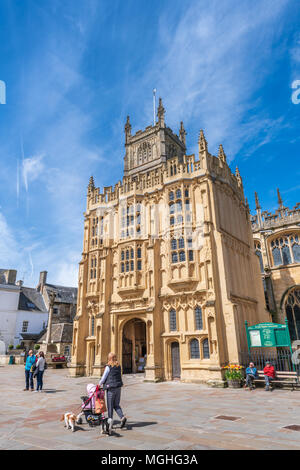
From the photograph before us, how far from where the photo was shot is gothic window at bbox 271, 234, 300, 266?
113 feet

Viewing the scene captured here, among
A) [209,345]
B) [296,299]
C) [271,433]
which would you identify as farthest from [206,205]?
[271,433]

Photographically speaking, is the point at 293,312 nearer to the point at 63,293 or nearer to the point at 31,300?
the point at 63,293

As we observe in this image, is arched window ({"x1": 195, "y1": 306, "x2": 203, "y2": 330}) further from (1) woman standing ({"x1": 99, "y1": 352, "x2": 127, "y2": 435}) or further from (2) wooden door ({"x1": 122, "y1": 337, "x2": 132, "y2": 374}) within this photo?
(1) woman standing ({"x1": 99, "y1": 352, "x2": 127, "y2": 435})

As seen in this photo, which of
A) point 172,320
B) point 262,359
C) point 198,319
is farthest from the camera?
point 172,320

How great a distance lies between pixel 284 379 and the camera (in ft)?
59.2

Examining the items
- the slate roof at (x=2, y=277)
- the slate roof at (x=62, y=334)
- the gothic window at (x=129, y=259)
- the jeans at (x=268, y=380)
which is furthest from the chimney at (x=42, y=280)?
the jeans at (x=268, y=380)

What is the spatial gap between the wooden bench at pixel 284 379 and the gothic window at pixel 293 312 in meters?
15.2

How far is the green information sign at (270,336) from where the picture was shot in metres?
18.8

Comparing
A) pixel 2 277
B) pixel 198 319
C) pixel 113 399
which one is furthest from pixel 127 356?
pixel 2 277

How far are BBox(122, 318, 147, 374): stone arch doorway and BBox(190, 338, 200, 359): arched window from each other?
784 centimetres

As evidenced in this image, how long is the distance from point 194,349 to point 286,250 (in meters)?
19.1

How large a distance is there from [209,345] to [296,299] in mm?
16503

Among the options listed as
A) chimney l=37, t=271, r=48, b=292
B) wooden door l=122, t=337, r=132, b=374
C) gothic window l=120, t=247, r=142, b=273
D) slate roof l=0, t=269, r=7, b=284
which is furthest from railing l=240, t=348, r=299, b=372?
chimney l=37, t=271, r=48, b=292

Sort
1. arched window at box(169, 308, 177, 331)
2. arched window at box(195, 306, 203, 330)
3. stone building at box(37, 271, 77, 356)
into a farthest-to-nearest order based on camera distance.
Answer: stone building at box(37, 271, 77, 356)
arched window at box(169, 308, 177, 331)
arched window at box(195, 306, 203, 330)
